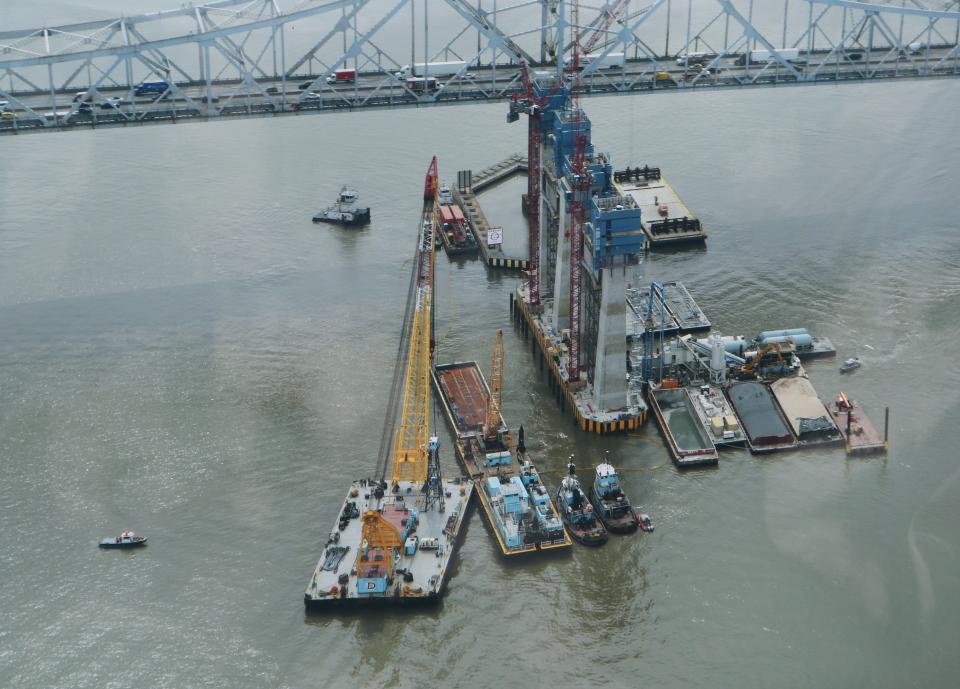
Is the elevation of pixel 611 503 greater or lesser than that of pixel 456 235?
lesser

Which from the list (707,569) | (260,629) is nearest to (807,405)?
(707,569)

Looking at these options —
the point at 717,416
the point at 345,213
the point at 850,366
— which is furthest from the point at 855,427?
the point at 345,213

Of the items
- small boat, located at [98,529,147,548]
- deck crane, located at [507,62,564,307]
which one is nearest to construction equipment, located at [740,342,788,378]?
deck crane, located at [507,62,564,307]

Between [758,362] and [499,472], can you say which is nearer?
[499,472]

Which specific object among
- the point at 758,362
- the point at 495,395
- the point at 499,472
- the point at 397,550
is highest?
the point at 758,362

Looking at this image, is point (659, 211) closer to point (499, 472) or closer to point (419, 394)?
point (419, 394)

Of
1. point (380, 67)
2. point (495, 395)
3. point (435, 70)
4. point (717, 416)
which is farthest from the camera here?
point (435, 70)

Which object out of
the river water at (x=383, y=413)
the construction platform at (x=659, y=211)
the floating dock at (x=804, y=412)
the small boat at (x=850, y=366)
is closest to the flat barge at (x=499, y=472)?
the river water at (x=383, y=413)

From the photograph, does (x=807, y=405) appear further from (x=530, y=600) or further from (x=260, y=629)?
(x=260, y=629)
